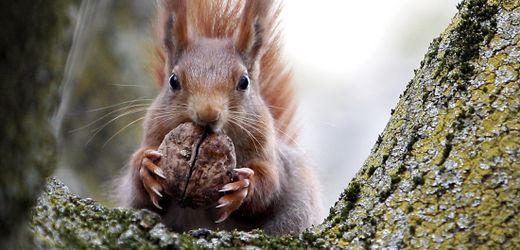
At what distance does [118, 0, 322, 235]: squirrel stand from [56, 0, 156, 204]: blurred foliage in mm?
194

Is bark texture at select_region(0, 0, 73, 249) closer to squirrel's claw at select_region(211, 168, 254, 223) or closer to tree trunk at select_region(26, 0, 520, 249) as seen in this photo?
tree trunk at select_region(26, 0, 520, 249)

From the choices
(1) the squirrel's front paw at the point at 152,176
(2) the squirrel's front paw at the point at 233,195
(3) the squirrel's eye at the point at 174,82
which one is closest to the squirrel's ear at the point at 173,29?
(3) the squirrel's eye at the point at 174,82

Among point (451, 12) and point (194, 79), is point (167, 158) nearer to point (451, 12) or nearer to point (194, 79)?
point (194, 79)

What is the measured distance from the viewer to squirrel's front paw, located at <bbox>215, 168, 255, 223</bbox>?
2654mm

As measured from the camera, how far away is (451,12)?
249 inches

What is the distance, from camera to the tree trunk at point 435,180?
5.58ft

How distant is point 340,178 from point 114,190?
2627 mm

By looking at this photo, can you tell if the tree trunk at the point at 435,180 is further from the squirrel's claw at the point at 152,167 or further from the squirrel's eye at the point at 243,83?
the squirrel's eye at the point at 243,83

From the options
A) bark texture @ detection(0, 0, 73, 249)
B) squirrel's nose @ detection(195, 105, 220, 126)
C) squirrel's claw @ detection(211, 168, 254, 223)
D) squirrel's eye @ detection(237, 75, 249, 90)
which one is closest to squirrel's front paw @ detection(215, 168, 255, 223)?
squirrel's claw @ detection(211, 168, 254, 223)

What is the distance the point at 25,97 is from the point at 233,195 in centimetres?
158

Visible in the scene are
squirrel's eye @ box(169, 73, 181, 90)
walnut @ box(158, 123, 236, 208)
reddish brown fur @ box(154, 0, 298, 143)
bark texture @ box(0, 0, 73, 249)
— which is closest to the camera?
bark texture @ box(0, 0, 73, 249)

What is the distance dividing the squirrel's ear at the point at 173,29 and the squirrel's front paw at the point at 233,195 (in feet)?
2.10

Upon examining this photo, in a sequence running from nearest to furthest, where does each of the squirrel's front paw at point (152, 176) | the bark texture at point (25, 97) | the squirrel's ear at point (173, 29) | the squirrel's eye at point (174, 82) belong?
the bark texture at point (25, 97) → the squirrel's front paw at point (152, 176) → the squirrel's eye at point (174, 82) → the squirrel's ear at point (173, 29)

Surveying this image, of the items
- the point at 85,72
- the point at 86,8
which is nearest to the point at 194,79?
the point at 85,72
